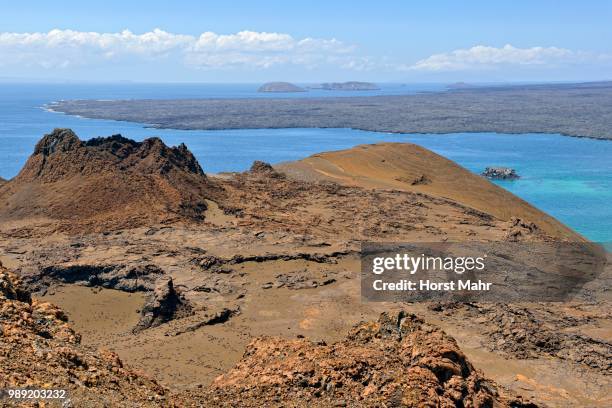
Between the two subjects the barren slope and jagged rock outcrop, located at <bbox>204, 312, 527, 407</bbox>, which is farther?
the barren slope

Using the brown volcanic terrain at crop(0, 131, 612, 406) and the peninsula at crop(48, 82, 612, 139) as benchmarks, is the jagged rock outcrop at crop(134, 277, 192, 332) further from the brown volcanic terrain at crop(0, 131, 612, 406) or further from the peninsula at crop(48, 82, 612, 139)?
the peninsula at crop(48, 82, 612, 139)

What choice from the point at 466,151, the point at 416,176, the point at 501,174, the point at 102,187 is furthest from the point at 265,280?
the point at 466,151

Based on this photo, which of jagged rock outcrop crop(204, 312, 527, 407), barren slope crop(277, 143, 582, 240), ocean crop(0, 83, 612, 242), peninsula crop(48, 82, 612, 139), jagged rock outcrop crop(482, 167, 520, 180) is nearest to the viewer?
jagged rock outcrop crop(204, 312, 527, 407)

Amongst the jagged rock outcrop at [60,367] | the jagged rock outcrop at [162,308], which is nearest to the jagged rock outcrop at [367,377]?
the jagged rock outcrop at [60,367]

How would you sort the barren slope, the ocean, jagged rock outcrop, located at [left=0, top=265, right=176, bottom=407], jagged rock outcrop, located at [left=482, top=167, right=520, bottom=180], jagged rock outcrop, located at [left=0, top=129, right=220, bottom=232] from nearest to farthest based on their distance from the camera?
jagged rock outcrop, located at [left=0, top=265, right=176, bottom=407] < jagged rock outcrop, located at [left=0, top=129, right=220, bottom=232] < the barren slope < the ocean < jagged rock outcrop, located at [left=482, top=167, right=520, bottom=180]

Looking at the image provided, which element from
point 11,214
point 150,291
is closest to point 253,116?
point 11,214

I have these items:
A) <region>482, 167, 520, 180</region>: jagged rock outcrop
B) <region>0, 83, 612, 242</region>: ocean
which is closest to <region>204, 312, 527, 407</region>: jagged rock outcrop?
<region>0, 83, 612, 242</region>: ocean
